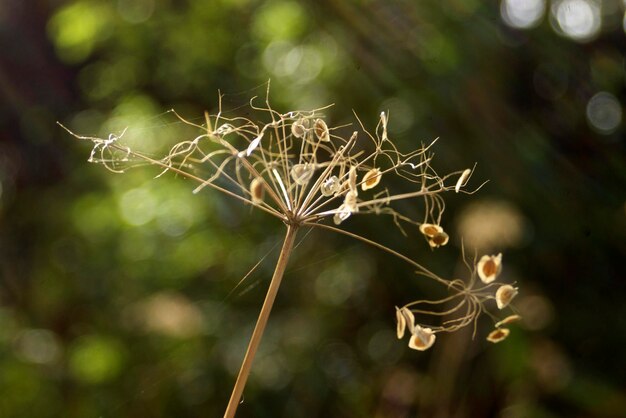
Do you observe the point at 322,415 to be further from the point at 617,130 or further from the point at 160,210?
the point at 617,130

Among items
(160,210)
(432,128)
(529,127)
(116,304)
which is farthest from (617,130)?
(116,304)

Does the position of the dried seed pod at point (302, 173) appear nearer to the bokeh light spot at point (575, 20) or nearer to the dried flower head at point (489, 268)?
the dried flower head at point (489, 268)

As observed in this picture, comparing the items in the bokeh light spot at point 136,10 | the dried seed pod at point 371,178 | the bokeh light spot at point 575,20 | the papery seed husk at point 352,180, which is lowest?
the bokeh light spot at point 136,10

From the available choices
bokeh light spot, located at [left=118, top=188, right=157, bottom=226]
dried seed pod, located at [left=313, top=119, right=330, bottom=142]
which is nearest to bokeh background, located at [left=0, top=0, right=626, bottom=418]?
bokeh light spot, located at [left=118, top=188, right=157, bottom=226]

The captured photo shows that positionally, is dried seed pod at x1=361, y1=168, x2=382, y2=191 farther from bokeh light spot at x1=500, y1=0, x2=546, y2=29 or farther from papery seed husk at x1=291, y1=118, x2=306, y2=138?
bokeh light spot at x1=500, y1=0, x2=546, y2=29

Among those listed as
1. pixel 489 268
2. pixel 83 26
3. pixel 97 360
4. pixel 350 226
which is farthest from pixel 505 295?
pixel 83 26

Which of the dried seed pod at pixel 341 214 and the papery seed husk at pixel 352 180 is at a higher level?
the papery seed husk at pixel 352 180

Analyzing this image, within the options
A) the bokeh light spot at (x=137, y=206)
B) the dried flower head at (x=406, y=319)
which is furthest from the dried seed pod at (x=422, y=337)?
the bokeh light spot at (x=137, y=206)
